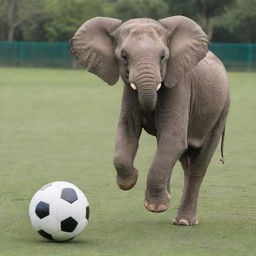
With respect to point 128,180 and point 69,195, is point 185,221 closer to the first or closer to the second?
point 128,180

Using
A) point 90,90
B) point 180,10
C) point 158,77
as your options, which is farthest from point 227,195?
point 180,10

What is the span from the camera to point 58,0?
72312mm

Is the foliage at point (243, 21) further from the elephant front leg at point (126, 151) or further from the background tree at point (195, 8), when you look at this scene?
the elephant front leg at point (126, 151)

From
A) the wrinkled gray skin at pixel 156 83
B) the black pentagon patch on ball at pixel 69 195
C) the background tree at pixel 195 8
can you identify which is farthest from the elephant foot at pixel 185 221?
the background tree at pixel 195 8

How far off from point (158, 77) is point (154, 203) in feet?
3.92

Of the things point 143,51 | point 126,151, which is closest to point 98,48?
point 143,51

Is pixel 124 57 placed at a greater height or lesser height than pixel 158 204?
greater

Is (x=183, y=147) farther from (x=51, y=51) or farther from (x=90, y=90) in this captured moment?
(x=51, y=51)

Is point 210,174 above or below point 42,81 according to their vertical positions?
above

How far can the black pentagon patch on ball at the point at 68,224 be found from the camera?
8.60 metres

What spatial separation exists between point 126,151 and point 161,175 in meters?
0.43

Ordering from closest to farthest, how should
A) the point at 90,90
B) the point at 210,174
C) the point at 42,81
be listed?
1. the point at 210,174
2. the point at 90,90
3. the point at 42,81

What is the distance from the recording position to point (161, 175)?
930cm

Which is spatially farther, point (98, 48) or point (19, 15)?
point (19, 15)
